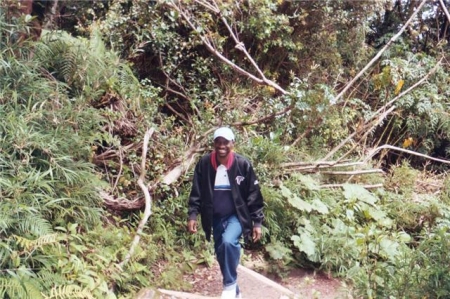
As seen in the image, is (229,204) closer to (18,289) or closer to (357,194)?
(18,289)

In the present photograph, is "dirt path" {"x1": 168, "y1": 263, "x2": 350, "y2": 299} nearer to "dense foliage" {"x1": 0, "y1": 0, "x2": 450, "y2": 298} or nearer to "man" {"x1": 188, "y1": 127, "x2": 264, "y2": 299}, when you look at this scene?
"dense foliage" {"x1": 0, "y1": 0, "x2": 450, "y2": 298}

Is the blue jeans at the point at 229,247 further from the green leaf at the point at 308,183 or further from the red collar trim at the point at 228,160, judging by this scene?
the green leaf at the point at 308,183

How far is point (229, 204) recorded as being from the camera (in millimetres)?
3512

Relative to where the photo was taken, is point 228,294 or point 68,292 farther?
point 228,294

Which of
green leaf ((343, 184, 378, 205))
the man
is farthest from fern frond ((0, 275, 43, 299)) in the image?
green leaf ((343, 184, 378, 205))

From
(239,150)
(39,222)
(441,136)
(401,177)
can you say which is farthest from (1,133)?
(441,136)

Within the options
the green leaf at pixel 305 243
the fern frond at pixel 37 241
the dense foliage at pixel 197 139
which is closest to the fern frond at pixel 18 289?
the dense foliage at pixel 197 139

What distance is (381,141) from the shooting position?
28.5ft

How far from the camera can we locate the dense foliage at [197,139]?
3.44m

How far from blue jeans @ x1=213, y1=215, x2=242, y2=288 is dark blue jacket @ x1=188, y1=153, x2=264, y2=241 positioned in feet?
0.24

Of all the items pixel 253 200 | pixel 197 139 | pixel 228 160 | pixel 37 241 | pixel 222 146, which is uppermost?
pixel 222 146

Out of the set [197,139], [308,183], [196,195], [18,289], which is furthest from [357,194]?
[18,289]

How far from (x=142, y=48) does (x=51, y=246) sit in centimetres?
420

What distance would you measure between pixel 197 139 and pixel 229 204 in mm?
2060
